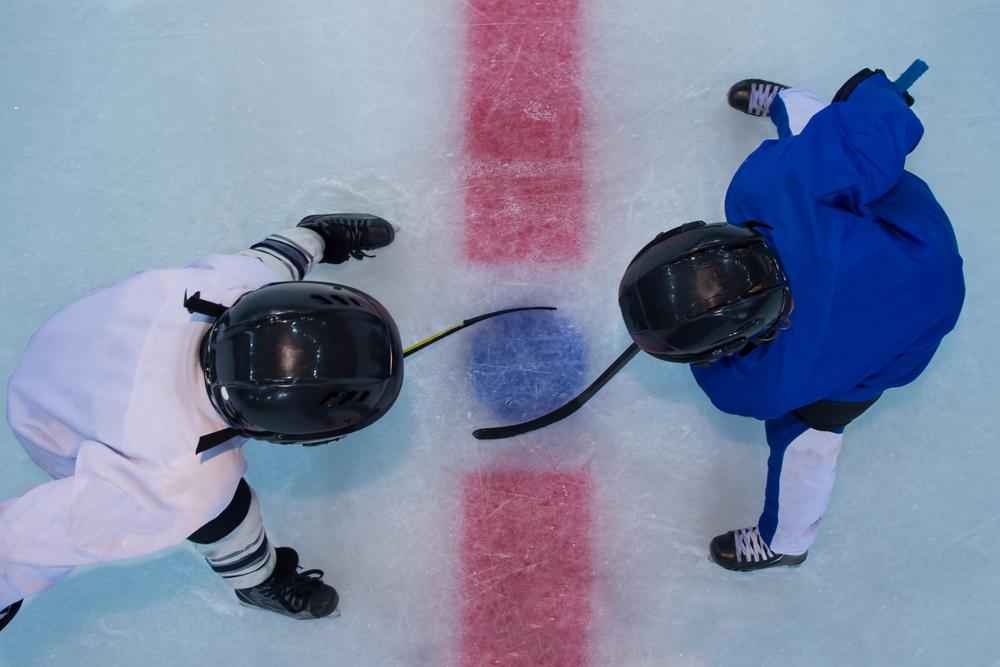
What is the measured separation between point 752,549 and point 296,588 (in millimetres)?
1357

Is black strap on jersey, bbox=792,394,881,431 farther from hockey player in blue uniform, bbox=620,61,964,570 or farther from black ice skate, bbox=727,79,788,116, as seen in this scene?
black ice skate, bbox=727,79,788,116

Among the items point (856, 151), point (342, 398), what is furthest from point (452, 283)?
point (856, 151)

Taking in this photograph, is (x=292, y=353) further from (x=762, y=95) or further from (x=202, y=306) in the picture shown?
(x=762, y=95)

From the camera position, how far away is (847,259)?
5.30ft

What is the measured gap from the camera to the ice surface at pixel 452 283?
7.35 ft

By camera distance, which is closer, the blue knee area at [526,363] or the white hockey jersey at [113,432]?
the white hockey jersey at [113,432]

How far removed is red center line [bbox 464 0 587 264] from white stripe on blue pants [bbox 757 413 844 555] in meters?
Result: 0.83

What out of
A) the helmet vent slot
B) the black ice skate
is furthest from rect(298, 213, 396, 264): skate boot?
the black ice skate

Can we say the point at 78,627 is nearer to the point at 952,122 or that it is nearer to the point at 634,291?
the point at 634,291

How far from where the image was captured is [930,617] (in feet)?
7.27

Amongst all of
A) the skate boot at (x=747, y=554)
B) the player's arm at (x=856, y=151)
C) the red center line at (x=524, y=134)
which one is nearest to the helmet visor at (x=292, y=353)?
the red center line at (x=524, y=134)

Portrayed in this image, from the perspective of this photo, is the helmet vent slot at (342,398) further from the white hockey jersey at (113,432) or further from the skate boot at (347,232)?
the skate boot at (347,232)

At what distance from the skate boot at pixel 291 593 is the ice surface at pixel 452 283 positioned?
2.6 inches

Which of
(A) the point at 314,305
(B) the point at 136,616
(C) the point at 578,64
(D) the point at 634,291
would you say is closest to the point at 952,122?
(C) the point at 578,64
